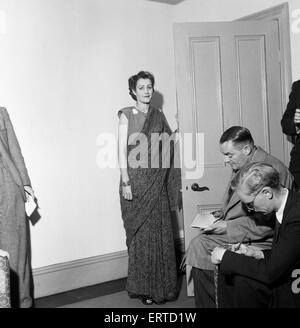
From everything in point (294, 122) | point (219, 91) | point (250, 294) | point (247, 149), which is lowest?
point (250, 294)

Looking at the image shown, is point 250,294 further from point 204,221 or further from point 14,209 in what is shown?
point 14,209

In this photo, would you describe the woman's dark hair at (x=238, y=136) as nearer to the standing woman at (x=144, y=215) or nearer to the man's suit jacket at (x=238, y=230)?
the man's suit jacket at (x=238, y=230)

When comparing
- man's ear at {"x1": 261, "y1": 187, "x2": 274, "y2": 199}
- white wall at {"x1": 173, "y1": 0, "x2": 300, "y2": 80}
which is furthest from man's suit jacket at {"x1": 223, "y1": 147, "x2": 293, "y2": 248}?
white wall at {"x1": 173, "y1": 0, "x2": 300, "y2": 80}

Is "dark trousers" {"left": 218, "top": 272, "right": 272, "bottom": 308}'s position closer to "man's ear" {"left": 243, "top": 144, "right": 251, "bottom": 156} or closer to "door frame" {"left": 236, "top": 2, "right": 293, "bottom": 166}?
"man's ear" {"left": 243, "top": 144, "right": 251, "bottom": 156}

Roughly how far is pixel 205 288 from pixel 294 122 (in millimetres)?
1254

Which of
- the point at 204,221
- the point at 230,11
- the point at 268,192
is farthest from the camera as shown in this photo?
the point at 230,11

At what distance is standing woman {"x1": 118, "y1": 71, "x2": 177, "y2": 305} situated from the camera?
3.03 meters

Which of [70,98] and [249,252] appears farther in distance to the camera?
[70,98]

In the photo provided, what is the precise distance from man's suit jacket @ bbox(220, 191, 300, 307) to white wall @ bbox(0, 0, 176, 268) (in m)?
1.74

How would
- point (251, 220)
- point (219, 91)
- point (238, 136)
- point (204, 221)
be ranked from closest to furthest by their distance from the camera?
point (251, 220) < point (238, 136) < point (204, 221) < point (219, 91)

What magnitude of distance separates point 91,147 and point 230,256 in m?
1.86

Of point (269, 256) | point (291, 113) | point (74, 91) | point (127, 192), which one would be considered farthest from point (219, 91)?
point (269, 256)

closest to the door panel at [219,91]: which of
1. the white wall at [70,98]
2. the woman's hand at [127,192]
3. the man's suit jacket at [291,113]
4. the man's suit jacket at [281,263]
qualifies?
the man's suit jacket at [291,113]

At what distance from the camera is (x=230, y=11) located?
3557mm
